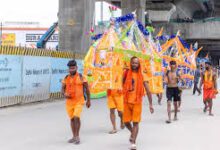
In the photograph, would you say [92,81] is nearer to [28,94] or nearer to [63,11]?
[28,94]

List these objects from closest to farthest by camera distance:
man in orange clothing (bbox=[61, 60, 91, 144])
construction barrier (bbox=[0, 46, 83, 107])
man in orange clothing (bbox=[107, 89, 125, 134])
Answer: man in orange clothing (bbox=[61, 60, 91, 144]) < man in orange clothing (bbox=[107, 89, 125, 134]) < construction barrier (bbox=[0, 46, 83, 107])

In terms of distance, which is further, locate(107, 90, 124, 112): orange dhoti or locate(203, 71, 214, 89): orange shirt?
locate(203, 71, 214, 89): orange shirt

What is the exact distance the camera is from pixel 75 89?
29.9ft

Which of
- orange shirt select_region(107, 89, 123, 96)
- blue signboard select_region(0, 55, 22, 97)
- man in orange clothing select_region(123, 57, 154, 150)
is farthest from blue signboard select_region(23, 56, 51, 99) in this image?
man in orange clothing select_region(123, 57, 154, 150)

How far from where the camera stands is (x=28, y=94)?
1766 centimetres

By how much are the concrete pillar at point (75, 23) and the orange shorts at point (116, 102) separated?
52.7 feet

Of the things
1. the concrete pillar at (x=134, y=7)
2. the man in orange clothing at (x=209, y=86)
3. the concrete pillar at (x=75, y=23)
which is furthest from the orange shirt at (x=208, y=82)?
the concrete pillar at (x=134, y=7)

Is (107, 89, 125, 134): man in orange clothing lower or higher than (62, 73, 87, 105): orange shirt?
lower

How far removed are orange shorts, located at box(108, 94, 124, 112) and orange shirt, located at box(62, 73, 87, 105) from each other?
1.49 m

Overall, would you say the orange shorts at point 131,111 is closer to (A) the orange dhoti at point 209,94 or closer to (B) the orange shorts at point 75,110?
(B) the orange shorts at point 75,110

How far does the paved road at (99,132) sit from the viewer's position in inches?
351

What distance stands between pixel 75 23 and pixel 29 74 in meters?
9.40

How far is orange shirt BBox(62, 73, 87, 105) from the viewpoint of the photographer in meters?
9.11

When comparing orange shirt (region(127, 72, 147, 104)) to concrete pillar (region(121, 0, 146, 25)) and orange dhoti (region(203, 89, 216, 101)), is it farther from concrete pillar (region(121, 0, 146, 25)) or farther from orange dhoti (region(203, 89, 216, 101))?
concrete pillar (region(121, 0, 146, 25))
